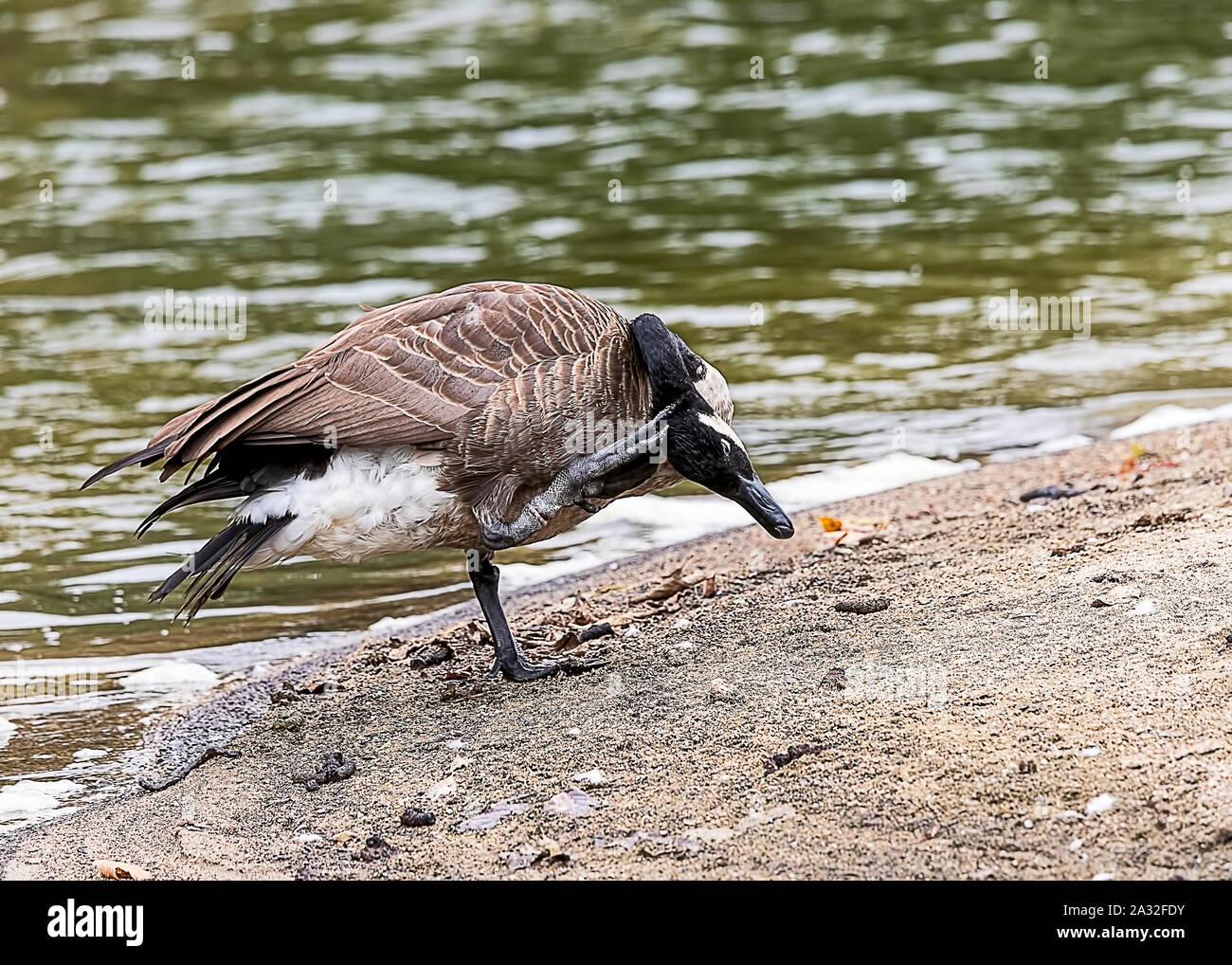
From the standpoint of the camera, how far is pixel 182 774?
217 inches

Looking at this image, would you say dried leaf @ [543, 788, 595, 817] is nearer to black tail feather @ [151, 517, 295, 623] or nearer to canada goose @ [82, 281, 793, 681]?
canada goose @ [82, 281, 793, 681]

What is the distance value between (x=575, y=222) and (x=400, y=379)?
992 centimetres

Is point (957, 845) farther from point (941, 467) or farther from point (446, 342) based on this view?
point (941, 467)

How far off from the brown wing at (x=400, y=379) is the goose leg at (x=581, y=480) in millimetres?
368

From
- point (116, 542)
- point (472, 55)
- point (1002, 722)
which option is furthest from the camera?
point (472, 55)

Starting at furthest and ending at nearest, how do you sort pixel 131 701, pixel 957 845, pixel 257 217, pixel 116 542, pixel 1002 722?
pixel 257 217
pixel 116 542
pixel 131 701
pixel 1002 722
pixel 957 845

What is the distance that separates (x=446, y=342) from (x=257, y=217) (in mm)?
10658

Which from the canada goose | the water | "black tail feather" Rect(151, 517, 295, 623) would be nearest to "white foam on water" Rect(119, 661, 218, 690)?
the water

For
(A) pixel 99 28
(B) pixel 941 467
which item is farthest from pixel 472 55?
(B) pixel 941 467

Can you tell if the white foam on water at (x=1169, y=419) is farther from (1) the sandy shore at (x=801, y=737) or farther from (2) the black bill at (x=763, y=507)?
(2) the black bill at (x=763, y=507)

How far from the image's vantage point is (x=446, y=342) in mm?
5582

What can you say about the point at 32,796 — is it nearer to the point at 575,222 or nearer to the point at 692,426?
the point at 692,426

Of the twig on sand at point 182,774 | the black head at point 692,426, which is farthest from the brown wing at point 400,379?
the twig on sand at point 182,774
